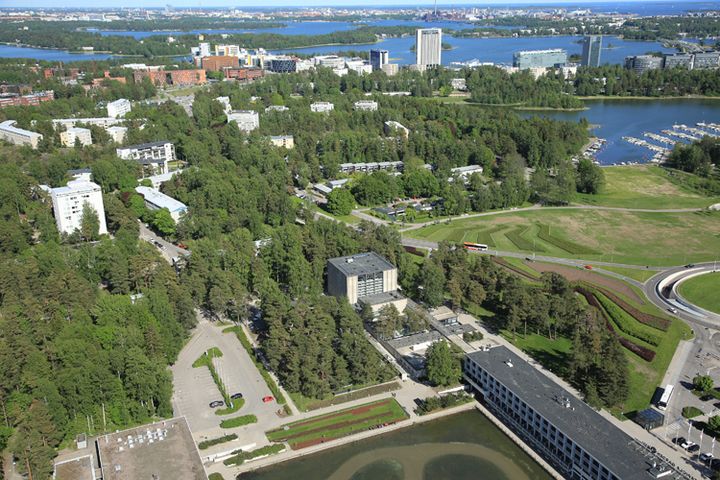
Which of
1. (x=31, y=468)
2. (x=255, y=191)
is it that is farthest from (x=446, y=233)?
(x=31, y=468)

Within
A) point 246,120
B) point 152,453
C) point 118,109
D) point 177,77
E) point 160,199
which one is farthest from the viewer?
point 177,77

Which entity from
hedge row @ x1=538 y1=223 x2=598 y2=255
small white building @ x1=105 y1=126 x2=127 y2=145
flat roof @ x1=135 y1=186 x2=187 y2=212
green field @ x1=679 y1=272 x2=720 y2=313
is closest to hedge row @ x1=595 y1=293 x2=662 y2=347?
green field @ x1=679 y1=272 x2=720 y2=313

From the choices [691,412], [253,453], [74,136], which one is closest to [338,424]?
[253,453]

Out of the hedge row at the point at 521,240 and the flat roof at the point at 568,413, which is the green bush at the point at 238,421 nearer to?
the flat roof at the point at 568,413

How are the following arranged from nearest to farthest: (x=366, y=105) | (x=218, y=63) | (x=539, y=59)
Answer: (x=366, y=105), (x=218, y=63), (x=539, y=59)

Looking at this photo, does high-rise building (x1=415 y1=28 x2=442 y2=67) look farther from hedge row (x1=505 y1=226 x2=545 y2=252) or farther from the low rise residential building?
hedge row (x1=505 y1=226 x2=545 y2=252)

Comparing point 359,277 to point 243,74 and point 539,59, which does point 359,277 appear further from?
point 539,59

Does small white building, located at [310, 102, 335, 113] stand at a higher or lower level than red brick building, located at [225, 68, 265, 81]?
lower
